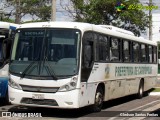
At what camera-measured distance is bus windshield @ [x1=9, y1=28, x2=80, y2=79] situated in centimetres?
1197

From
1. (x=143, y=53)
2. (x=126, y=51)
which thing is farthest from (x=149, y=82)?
(x=126, y=51)

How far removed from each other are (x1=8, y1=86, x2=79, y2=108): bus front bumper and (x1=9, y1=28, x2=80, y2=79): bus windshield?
1.71 ft

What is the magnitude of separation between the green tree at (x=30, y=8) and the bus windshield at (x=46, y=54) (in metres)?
27.1

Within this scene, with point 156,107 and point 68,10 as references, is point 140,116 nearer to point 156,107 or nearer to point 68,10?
point 156,107

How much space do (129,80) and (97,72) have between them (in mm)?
4476

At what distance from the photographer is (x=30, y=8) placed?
138 feet

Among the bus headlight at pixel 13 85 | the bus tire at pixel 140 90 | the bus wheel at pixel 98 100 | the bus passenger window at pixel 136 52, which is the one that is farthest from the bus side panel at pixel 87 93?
the bus tire at pixel 140 90

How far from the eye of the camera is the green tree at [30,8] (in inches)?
1576

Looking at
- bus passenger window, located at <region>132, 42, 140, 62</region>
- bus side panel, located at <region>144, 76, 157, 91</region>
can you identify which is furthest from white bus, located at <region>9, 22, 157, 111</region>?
bus side panel, located at <region>144, 76, 157, 91</region>

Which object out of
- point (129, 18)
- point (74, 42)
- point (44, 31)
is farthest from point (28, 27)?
point (129, 18)

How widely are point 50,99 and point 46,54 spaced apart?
1.38 m

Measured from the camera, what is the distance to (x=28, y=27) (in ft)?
42.3

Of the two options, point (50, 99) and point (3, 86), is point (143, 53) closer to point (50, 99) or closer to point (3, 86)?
point (3, 86)

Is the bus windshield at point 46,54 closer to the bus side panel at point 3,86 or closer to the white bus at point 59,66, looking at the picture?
the white bus at point 59,66
